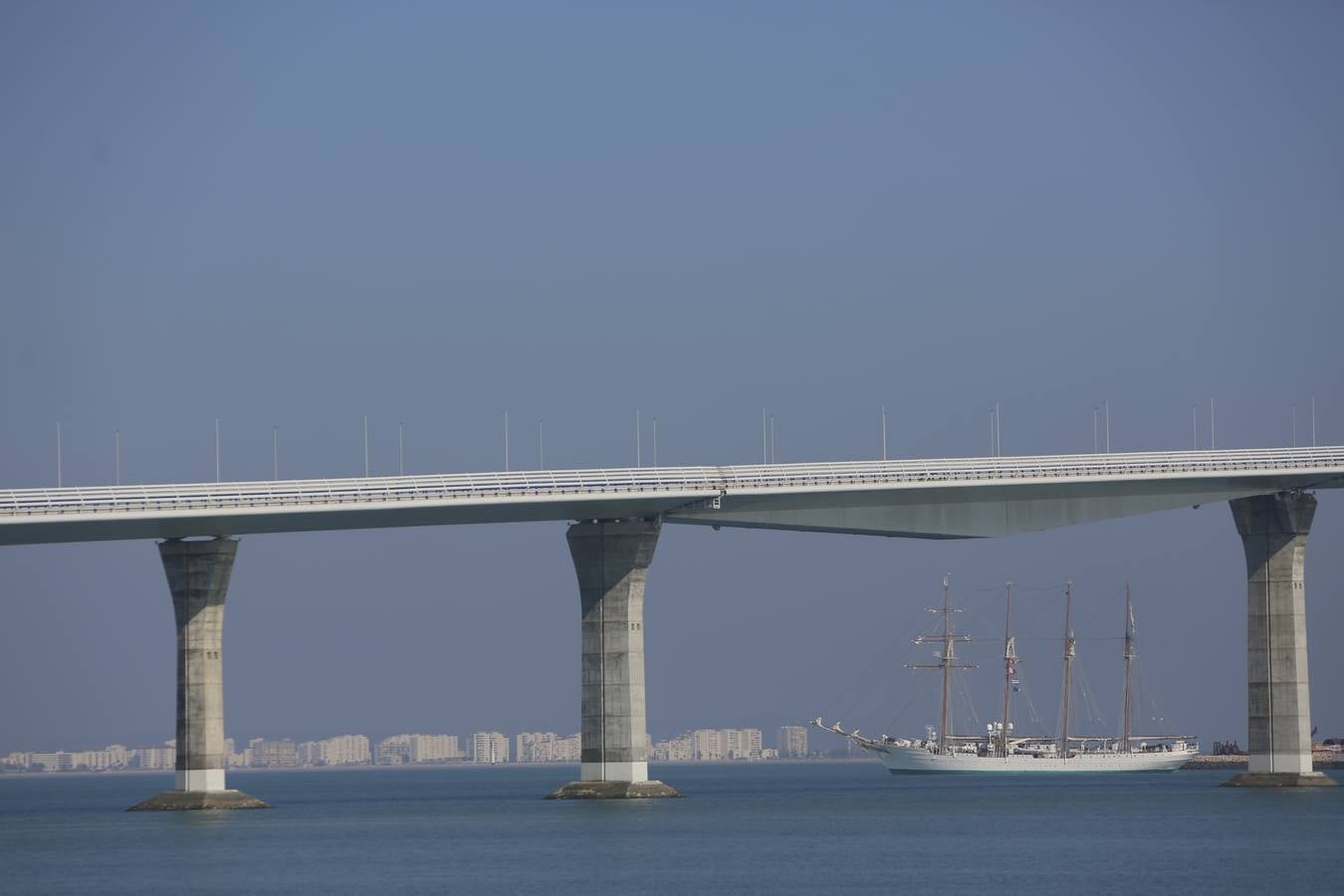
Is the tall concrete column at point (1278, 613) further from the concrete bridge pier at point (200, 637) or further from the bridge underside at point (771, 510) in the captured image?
the concrete bridge pier at point (200, 637)

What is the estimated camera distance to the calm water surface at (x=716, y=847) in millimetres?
87312

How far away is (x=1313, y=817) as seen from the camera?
116375 mm

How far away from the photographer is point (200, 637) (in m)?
121

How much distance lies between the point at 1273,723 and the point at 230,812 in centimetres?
5935

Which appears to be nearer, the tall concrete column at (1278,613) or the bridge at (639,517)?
the bridge at (639,517)

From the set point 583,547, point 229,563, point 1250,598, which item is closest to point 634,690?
point 583,547

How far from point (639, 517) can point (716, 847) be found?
27115mm

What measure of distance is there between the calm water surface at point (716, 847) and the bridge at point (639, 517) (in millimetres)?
4580

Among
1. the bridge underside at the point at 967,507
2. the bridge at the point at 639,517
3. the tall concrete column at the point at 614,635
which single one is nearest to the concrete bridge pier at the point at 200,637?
the bridge at the point at 639,517

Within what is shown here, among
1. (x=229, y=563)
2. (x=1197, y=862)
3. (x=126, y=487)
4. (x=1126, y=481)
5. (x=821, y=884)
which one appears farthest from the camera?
(x=1126, y=481)

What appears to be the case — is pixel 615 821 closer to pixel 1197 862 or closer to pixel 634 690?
pixel 634 690

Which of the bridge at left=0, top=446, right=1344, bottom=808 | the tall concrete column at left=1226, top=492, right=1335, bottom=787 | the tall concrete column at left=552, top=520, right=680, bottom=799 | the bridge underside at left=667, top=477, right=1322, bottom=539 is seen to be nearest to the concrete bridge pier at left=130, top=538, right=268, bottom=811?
the bridge at left=0, top=446, right=1344, bottom=808

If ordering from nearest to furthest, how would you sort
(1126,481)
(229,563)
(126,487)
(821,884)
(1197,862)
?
(821,884) < (1197,862) < (126,487) < (229,563) < (1126,481)

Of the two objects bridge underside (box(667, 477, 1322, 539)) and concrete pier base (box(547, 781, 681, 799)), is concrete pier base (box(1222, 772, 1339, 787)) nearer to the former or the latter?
bridge underside (box(667, 477, 1322, 539))
